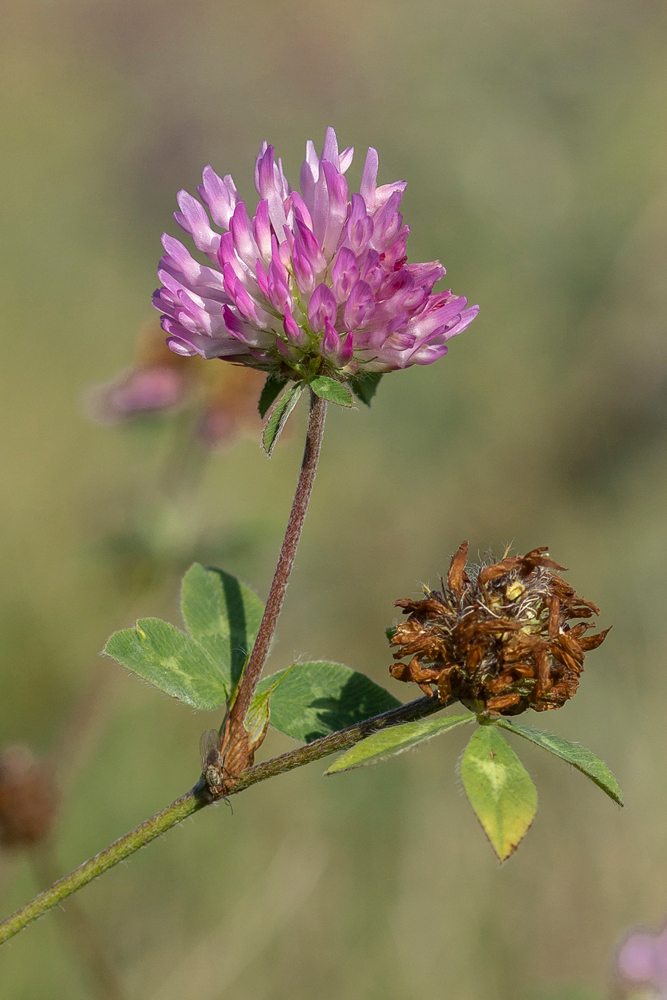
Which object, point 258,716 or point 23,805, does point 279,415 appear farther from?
point 23,805

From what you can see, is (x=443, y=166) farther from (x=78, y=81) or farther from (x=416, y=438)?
(x=78, y=81)

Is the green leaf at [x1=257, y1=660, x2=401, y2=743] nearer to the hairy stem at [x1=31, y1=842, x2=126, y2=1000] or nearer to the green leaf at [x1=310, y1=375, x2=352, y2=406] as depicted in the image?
the green leaf at [x1=310, y1=375, x2=352, y2=406]

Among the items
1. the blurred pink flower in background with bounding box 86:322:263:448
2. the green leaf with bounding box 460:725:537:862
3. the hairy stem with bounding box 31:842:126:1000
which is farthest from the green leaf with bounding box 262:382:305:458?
the blurred pink flower in background with bounding box 86:322:263:448

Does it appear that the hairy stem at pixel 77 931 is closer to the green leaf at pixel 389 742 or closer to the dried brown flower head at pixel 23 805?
the dried brown flower head at pixel 23 805

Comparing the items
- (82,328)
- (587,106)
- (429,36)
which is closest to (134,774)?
(82,328)

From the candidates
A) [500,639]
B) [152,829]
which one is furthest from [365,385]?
[152,829]

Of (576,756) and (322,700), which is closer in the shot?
(576,756)
